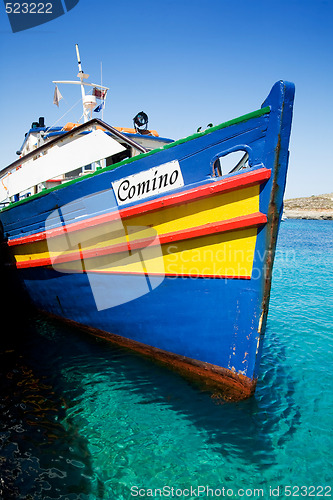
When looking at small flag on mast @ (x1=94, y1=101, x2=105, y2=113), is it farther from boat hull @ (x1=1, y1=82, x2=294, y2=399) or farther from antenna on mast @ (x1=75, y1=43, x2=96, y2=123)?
boat hull @ (x1=1, y1=82, x2=294, y2=399)

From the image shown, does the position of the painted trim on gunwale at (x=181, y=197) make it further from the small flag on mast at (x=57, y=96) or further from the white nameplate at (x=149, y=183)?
the small flag on mast at (x=57, y=96)

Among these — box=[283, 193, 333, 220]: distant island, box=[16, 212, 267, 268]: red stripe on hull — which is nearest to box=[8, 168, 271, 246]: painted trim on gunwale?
box=[16, 212, 267, 268]: red stripe on hull

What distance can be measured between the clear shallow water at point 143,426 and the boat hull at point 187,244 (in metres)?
0.45

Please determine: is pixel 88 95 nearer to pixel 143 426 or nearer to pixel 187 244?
pixel 187 244

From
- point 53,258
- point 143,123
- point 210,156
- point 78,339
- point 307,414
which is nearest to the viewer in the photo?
point 210,156

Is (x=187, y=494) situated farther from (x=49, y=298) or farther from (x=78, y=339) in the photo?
(x=49, y=298)

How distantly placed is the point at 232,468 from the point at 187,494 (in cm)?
51

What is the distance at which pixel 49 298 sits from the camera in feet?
19.4

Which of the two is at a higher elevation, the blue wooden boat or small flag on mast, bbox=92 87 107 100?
small flag on mast, bbox=92 87 107 100

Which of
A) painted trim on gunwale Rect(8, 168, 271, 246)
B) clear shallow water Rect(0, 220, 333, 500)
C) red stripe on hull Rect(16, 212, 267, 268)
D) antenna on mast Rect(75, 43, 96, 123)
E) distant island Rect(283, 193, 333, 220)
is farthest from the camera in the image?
distant island Rect(283, 193, 333, 220)

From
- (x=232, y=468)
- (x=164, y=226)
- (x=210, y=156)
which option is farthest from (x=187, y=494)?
(x=210, y=156)

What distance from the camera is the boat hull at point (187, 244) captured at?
337 centimetres

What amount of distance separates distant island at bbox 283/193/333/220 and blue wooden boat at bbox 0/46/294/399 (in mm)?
Answer: 68948

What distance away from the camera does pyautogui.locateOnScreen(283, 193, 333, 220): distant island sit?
7024 cm
